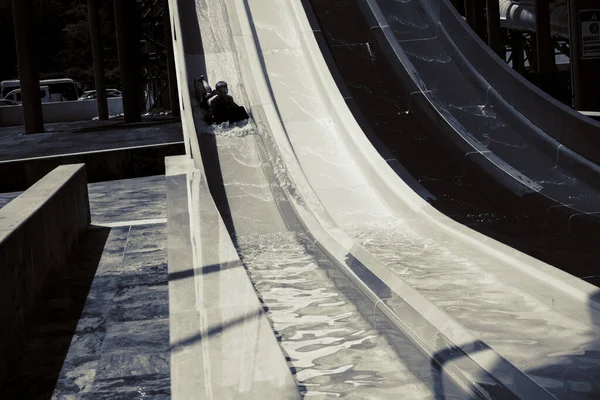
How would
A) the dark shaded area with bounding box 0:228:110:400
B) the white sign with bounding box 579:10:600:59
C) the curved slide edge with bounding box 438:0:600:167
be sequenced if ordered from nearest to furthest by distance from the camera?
1. the dark shaded area with bounding box 0:228:110:400
2. the curved slide edge with bounding box 438:0:600:167
3. the white sign with bounding box 579:10:600:59

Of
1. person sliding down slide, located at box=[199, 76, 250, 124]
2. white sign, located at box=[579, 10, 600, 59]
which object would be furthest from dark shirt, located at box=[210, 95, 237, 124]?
white sign, located at box=[579, 10, 600, 59]

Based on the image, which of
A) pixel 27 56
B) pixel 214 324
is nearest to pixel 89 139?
pixel 27 56

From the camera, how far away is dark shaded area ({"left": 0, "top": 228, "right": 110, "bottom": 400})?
370cm

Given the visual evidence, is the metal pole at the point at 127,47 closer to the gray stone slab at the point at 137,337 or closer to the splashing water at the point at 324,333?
the splashing water at the point at 324,333

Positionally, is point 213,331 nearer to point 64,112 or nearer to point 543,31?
point 543,31

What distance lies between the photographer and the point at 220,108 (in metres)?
9.64

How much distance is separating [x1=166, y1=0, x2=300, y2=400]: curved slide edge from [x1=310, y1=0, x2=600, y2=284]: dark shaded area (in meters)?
2.71

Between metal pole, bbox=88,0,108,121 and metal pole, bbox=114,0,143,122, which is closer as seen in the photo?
metal pole, bbox=114,0,143,122

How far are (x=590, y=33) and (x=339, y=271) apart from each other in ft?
21.1

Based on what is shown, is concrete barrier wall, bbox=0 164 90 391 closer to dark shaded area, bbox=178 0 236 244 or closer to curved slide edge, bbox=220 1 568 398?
dark shaded area, bbox=178 0 236 244

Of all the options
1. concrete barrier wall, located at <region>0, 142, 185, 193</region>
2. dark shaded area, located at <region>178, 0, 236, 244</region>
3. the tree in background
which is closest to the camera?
dark shaded area, located at <region>178, 0, 236, 244</region>

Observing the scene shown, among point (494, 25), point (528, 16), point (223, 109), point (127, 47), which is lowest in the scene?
point (223, 109)

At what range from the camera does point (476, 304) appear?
4.79 meters

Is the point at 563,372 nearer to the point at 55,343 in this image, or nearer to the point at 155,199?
the point at 55,343
